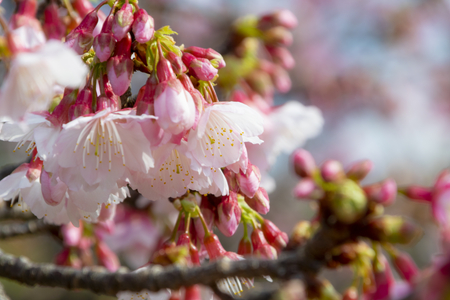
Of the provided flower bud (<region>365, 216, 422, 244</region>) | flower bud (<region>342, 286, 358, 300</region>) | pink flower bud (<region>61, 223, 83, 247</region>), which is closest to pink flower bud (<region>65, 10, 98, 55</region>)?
flower bud (<region>365, 216, 422, 244</region>)

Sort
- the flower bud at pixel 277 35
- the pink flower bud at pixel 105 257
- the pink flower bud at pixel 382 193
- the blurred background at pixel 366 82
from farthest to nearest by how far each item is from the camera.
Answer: the blurred background at pixel 366 82, the flower bud at pixel 277 35, the pink flower bud at pixel 105 257, the pink flower bud at pixel 382 193

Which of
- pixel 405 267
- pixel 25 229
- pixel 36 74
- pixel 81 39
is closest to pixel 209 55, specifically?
pixel 81 39

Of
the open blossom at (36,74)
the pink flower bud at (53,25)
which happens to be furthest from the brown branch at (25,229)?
the open blossom at (36,74)

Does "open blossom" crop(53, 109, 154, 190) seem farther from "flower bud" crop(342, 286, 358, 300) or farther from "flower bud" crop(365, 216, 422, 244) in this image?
"flower bud" crop(342, 286, 358, 300)

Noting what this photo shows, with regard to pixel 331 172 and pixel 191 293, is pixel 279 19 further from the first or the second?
pixel 191 293

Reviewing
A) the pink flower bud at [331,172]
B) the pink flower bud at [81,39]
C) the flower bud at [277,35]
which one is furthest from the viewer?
the flower bud at [277,35]

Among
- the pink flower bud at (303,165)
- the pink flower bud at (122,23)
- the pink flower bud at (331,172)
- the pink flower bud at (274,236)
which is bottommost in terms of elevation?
the pink flower bud at (274,236)

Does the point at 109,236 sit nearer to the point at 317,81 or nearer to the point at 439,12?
the point at 317,81

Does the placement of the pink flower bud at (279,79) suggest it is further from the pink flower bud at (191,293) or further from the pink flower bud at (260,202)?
the pink flower bud at (191,293)

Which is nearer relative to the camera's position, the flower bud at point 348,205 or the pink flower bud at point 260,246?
the flower bud at point 348,205
